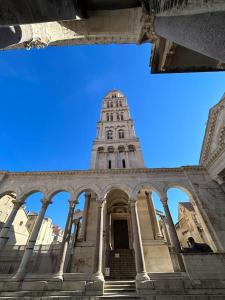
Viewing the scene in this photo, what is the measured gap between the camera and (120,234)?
18.8 metres

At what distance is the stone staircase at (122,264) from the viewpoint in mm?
12922

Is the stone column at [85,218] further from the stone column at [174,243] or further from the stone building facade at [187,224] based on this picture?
the stone building facade at [187,224]

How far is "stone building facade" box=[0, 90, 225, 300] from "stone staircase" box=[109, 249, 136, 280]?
8cm

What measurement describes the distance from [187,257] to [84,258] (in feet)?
27.8

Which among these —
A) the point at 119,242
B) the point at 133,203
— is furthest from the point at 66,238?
the point at 119,242

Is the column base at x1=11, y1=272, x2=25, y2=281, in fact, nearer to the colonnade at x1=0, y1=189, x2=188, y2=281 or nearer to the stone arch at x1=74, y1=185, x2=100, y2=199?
the colonnade at x1=0, y1=189, x2=188, y2=281

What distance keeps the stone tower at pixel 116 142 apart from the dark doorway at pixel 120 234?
6.84 meters

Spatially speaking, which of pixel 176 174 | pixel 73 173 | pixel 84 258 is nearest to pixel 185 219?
pixel 176 174

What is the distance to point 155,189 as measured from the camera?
13.3m

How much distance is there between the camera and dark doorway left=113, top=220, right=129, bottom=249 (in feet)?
58.0

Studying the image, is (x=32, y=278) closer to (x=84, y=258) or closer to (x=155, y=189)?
(x=84, y=258)

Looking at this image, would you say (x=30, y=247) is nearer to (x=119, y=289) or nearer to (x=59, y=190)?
(x=59, y=190)

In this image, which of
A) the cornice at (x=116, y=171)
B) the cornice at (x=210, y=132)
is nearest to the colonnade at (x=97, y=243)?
the cornice at (x=116, y=171)

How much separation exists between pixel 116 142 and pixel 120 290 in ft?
56.1
